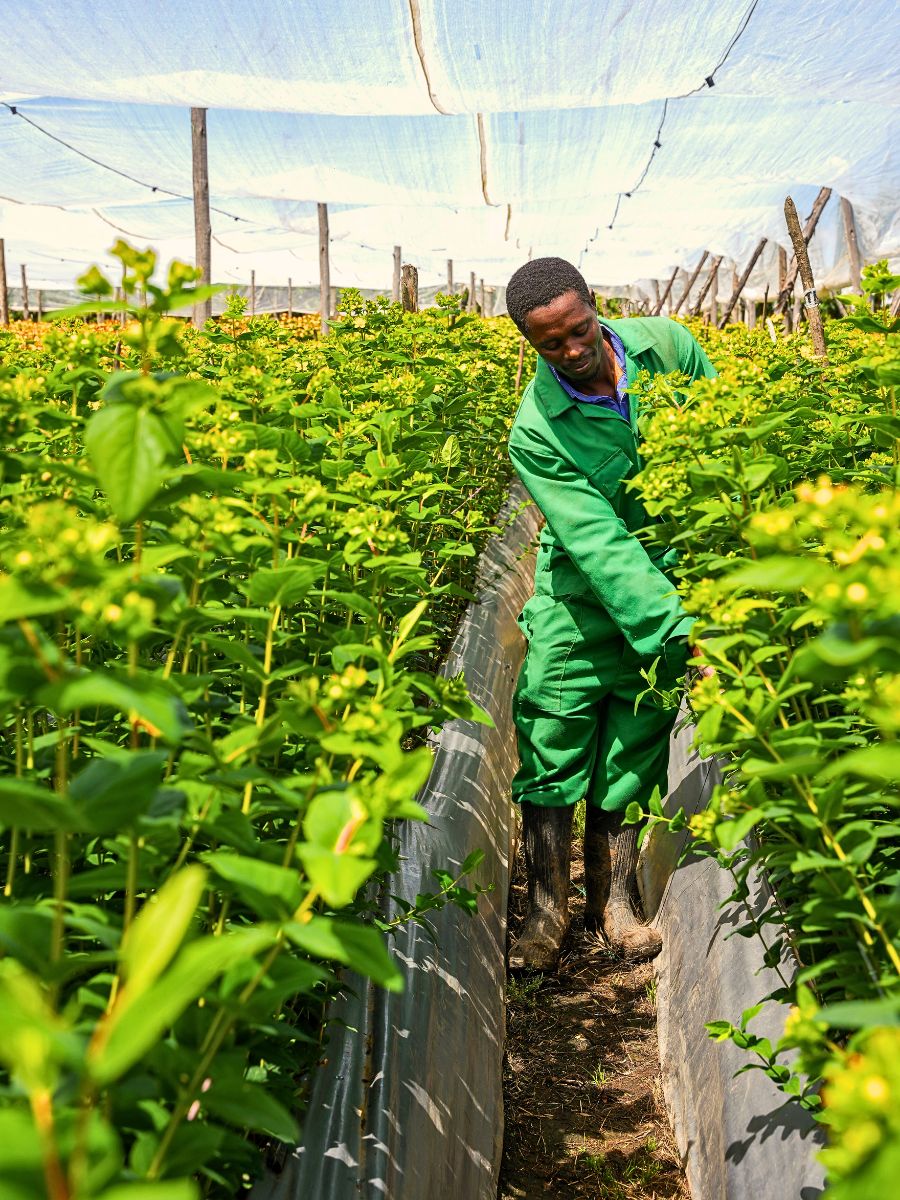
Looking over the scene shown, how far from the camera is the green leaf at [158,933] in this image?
723 millimetres

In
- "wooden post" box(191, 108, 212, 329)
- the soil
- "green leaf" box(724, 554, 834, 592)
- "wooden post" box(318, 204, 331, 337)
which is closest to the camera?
"green leaf" box(724, 554, 834, 592)

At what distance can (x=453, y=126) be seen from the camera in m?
11.8

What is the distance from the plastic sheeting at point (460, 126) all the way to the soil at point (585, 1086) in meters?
5.98

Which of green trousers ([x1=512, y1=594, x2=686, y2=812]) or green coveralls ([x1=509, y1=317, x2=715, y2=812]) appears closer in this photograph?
green coveralls ([x1=509, y1=317, x2=715, y2=812])

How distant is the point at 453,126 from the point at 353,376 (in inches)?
352

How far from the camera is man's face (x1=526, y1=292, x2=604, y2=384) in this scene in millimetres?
3051

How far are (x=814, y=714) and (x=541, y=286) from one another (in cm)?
150

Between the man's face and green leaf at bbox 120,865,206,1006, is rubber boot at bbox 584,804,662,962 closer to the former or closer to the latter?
the man's face

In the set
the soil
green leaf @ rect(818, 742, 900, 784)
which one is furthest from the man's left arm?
green leaf @ rect(818, 742, 900, 784)

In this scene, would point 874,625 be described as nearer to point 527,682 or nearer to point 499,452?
point 527,682

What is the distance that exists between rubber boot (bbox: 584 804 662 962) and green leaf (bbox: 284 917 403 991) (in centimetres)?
259

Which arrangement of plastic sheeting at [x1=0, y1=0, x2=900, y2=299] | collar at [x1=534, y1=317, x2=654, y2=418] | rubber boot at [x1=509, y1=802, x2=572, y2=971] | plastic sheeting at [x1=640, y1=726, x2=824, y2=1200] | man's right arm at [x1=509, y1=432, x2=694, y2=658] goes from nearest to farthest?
1. plastic sheeting at [x1=640, y1=726, x2=824, y2=1200]
2. man's right arm at [x1=509, y1=432, x2=694, y2=658]
3. collar at [x1=534, y1=317, x2=654, y2=418]
4. rubber boot at [x1=509, y1=802, x2=572, y2=971]
5. plastic sheeting at [x1=0, y1=0, x2=900, y2=299]

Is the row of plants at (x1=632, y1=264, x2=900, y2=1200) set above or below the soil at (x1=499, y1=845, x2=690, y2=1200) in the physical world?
above

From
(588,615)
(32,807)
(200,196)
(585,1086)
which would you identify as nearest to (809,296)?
(588,615)
